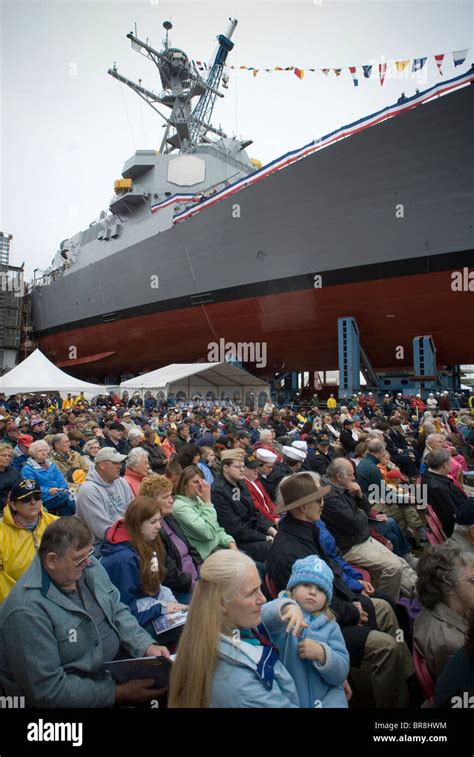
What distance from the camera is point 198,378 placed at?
19.2 meters

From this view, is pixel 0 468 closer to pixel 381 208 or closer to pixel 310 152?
pixel 381 208

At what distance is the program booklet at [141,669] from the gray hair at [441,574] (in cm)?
141

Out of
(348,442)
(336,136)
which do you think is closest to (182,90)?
(336,136)

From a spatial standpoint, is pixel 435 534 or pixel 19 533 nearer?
pixel 19 533

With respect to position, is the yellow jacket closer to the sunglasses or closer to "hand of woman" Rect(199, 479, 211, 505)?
the sunglasses

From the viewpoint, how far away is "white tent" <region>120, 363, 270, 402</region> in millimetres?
17766

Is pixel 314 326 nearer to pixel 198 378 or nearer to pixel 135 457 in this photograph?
pixel 198 378

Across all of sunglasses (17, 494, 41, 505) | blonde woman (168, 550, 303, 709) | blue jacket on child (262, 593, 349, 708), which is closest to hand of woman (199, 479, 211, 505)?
sunglasses (17, 494, 41, 505)

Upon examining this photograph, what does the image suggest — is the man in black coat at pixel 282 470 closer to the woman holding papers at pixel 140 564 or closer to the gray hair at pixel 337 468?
the gray hair at pixel 337 468

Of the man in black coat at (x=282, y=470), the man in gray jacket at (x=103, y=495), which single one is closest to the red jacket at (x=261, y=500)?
the man in black coat at (x=282, y=470)

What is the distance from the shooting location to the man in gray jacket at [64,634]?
1812mm

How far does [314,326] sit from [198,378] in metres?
5.30

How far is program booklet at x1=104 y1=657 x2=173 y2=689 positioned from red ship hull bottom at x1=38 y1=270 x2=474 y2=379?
1449 centimetres

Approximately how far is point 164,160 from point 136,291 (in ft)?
27.5
